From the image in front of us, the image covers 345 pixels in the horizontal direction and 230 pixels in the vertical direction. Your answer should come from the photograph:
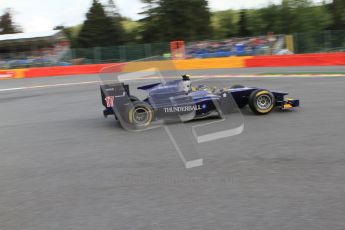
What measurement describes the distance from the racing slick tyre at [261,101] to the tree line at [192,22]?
47.0 m

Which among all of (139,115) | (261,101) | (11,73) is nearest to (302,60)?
(261,101)


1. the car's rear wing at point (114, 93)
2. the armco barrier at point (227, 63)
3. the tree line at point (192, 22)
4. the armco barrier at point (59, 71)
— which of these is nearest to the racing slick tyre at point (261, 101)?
the car's rear wing at point (114, 93)

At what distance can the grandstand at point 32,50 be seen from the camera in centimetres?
2798

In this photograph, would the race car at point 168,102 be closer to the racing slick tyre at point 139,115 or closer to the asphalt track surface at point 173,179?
the racing slick tyre at point 139,115

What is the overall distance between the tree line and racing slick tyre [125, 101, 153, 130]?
47.9 metres

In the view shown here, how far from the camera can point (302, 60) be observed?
794 inches

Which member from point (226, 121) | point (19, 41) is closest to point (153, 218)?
point (226, 121)

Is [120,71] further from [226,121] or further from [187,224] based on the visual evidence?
[187,224]

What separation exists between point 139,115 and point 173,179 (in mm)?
3104

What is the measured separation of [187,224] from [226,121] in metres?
4.36

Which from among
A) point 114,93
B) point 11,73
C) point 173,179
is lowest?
point 173,179

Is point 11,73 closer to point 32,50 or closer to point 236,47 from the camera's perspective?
point 32,50

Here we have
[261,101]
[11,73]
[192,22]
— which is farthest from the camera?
[192,22]

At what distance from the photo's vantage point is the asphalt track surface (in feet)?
12.2
